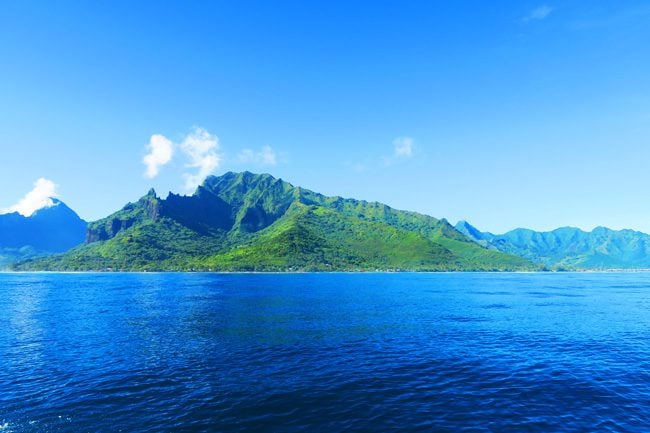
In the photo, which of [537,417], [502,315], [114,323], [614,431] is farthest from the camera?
[502,315]

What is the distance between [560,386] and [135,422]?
4721 cm

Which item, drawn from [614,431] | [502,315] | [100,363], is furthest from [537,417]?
[502,315]

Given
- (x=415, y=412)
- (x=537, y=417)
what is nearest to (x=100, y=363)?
(x=415, y=412)

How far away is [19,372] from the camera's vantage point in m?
48.2

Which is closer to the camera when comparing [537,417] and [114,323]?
[537,417]

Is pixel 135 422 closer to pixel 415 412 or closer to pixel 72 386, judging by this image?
pixel 72 386

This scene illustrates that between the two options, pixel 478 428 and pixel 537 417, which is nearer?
pixel 478 428

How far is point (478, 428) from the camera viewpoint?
32188 millimetres

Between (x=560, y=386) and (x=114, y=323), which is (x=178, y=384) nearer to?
(x=560, y=386)

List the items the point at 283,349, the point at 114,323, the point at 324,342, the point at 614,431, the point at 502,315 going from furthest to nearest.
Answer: the point at 502,315, the point at 114,323, the point at 324,342, the point at 283,349, the point at 614,431

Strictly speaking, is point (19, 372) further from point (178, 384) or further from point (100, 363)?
point (178, 384)

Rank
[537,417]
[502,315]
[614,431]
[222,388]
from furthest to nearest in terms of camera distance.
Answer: [502,315]
[222,388]
[537,417]
[614,431]

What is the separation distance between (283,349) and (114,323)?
5060 cm

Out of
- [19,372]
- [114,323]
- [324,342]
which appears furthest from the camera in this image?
[114,323]
